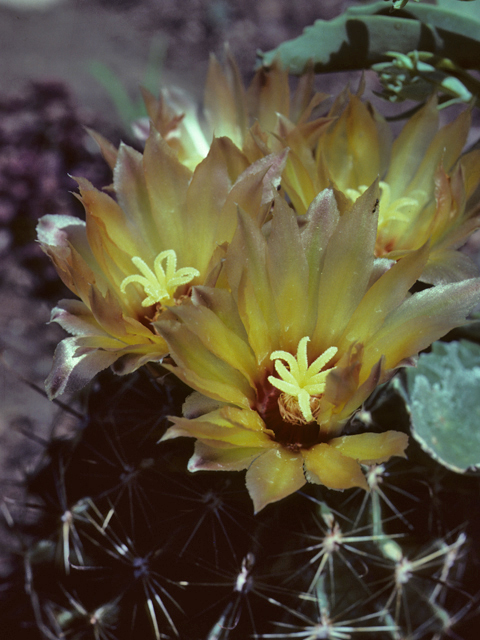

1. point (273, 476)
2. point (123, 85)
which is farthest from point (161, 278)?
point (123, 85)

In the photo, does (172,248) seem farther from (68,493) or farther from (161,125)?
(68,493)

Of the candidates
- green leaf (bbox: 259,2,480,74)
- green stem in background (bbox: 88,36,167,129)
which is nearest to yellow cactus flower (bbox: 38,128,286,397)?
green leaf (bbox: 259,2,480,74)

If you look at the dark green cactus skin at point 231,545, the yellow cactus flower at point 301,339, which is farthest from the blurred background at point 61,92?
the yellow cactus flower at point 301,339

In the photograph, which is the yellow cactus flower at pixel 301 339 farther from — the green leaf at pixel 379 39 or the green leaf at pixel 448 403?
the green leaf at pixel 379 39

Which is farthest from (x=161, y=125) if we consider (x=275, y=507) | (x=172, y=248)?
(x=275, y=507)

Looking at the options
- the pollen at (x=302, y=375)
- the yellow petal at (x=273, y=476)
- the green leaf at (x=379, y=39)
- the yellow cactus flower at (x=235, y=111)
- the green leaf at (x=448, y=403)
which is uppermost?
the green leaf at (x=379, y=39)

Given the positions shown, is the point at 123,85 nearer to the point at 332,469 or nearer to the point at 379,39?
the point at 379,39
